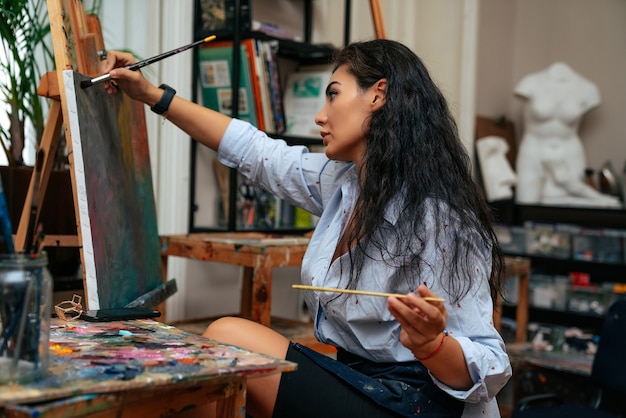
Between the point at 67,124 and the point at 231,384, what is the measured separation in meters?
0.60

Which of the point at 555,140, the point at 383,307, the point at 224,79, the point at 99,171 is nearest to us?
the point at 383,307

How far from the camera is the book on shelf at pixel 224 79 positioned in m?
2.59

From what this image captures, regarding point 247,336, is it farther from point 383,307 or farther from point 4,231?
point 4,231

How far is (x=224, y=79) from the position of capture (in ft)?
8.55

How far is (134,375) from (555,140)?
3210mm

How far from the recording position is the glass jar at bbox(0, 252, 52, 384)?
89 centimetres

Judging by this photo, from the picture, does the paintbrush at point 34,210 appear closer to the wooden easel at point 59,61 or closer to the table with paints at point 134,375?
the wooden easel at point 59,61

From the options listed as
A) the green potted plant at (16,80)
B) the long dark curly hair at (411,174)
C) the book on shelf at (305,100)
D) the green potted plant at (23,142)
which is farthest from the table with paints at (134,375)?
the book on shelf at (305,100)

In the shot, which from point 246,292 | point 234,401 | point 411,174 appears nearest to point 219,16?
point 246,292

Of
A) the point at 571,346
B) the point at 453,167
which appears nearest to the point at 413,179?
the point at 453,167

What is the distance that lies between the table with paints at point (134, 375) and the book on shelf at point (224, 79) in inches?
60.2

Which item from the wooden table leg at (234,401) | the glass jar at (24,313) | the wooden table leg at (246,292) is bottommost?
the wooden table leg at (246,292)

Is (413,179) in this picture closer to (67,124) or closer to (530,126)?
(67,124)

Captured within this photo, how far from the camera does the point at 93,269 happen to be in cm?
136
